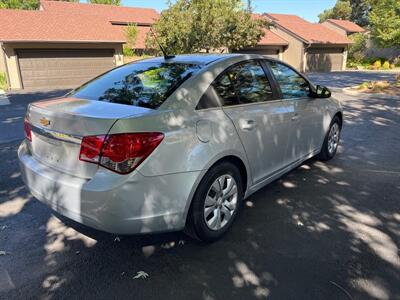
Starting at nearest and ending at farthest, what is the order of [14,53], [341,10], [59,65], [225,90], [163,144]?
[163,144] → [225,90] → [14,53] → [59,65] → [341,10]

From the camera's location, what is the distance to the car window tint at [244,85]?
323cm

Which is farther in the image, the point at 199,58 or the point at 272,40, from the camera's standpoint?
the point at 272,40

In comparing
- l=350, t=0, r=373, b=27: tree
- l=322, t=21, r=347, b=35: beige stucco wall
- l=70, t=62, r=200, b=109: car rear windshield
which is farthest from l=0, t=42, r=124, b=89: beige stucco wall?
l=350, t=0, r=373, b=27: tree

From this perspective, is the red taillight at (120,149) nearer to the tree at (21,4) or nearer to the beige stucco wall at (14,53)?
the beige stucco wall at (14,53)

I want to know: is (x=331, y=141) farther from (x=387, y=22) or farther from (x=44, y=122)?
(x=387, y=22)

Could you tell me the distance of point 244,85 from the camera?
348 centimetres

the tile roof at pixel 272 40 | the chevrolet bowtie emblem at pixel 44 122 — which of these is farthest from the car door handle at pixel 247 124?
the tile roof at pixel 272 40

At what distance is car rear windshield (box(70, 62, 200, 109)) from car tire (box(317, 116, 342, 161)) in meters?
2.78

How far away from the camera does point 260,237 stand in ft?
10.7

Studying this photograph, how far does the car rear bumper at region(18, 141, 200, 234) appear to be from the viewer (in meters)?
2.46

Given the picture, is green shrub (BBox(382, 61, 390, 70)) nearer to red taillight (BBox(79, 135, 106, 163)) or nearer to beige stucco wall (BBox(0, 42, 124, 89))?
beige stucco wall (BBox(0, 42, 124, 89))

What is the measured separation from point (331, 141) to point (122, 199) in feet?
12.9

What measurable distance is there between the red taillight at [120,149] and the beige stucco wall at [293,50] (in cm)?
3071

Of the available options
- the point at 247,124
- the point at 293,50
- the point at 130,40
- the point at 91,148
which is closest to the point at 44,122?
the point at 91,148
